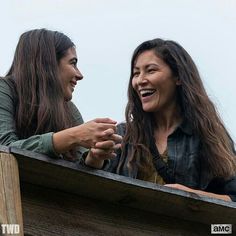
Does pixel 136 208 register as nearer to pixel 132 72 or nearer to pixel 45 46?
pixel 45 46

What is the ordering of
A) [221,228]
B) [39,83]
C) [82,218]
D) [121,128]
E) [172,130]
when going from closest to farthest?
[82,218] → [221,228] → [39,83] → [172,130] → [121,128]

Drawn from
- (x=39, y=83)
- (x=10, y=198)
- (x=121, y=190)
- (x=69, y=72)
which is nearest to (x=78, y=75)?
(x=69, y=72)

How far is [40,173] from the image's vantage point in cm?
205

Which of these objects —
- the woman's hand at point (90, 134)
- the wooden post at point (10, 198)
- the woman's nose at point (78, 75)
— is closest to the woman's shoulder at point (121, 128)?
the woman's nose at point (78, 75)

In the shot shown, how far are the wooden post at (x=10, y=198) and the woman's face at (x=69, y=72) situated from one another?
4.50 feet

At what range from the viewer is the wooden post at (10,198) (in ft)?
5.87

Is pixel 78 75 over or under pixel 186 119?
over

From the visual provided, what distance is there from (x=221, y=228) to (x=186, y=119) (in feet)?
4.37

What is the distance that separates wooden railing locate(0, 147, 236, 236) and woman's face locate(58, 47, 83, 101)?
1.11 meters

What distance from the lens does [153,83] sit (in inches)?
149

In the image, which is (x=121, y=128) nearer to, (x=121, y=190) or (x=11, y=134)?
(x=11, y=134)

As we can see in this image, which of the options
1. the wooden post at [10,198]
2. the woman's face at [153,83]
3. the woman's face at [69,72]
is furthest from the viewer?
the woman's face at [153,83]

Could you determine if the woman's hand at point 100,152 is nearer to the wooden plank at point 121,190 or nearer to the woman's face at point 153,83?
the wooden plank at point 121,190

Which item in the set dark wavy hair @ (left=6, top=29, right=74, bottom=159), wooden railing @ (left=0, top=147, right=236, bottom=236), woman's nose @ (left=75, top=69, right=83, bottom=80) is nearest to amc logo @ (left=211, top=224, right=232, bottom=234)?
wooden railing @ (left=0, top=147, right=236, bottom=236)
